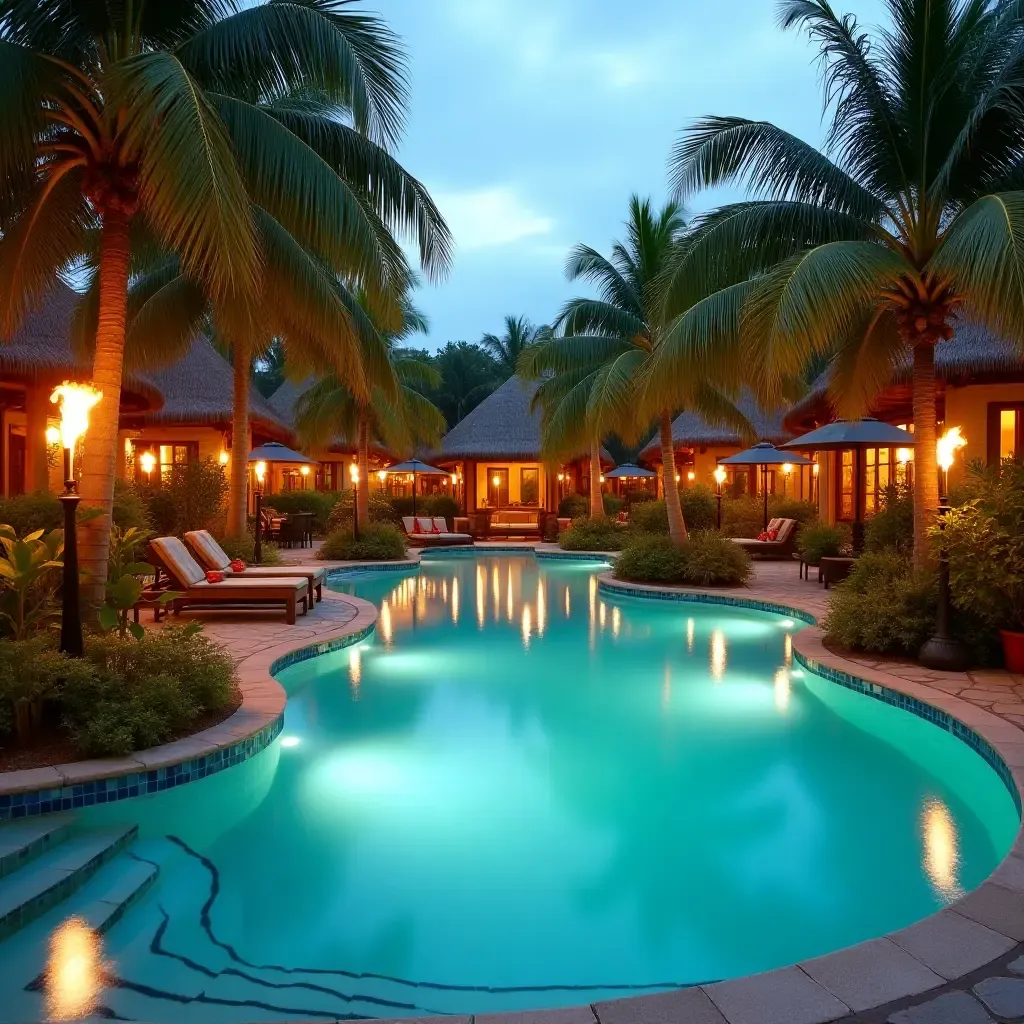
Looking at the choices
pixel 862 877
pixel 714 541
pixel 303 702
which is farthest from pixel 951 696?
pixel 714 541

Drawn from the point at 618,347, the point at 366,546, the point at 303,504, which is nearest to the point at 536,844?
the point at 618,347

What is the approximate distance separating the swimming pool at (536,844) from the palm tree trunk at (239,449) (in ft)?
19.7

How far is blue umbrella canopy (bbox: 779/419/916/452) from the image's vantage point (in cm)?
1305

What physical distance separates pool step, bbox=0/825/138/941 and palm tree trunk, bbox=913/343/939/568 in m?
7.03

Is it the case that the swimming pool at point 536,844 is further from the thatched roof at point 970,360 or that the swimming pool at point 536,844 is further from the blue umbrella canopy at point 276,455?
the blue umbrella canopy at point 276,455

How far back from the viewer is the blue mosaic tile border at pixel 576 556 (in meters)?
19.1

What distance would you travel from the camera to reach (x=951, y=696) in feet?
19.7

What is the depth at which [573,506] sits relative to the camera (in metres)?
27.1

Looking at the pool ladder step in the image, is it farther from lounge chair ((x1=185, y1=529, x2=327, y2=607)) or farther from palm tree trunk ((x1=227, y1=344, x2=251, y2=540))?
palm tree trunk ((x1=227, y1=344, x2=251, y2=540))

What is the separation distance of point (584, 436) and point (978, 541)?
980 cm

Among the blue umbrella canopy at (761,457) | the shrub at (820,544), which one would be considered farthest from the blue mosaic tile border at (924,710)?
the blue umbrella canopy at (761,457)

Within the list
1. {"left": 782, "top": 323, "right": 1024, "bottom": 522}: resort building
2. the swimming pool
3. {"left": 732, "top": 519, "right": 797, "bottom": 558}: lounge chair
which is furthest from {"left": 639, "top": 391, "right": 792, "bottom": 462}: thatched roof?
the swimming pool

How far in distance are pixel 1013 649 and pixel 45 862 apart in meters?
6.80

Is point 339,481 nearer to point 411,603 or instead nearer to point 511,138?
point 411,603
